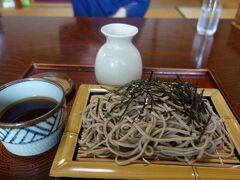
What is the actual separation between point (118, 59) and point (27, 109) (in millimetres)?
288

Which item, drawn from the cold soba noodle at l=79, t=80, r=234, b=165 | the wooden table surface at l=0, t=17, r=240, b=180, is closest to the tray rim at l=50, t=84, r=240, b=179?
the cold soba noodle at l=79, t=80, r=234, b=165

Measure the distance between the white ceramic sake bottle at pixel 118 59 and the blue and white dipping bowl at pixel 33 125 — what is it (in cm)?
18

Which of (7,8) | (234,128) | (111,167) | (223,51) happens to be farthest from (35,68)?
(7,8)

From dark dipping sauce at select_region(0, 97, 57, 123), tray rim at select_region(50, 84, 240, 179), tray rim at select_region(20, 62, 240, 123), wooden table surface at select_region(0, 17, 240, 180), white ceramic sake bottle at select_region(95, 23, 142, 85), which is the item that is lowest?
wooden table surface at select_region(0, 17, 240, 180)

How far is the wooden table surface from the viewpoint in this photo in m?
0.88

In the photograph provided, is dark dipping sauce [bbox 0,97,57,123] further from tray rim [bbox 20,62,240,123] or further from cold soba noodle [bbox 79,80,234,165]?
tray rim [bbox 20,62,240,123]

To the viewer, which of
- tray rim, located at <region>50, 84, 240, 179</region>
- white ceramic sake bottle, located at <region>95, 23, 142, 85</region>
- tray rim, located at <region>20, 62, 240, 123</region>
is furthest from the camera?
tray rim, located at <region>20, 62, 240, 123</region>

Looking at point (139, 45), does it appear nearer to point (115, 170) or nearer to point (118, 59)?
point (118, 59)

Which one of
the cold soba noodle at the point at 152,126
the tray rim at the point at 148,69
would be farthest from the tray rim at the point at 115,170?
the tray rim at the point at 148,69

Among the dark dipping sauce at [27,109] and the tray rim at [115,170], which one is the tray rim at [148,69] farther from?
the tray rim at [115,170]

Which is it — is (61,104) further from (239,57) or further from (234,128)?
(239,57)

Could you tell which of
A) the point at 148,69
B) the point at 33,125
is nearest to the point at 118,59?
the point at 148,69

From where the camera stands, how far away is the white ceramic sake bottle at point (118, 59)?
678mm

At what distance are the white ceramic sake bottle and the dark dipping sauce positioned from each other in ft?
0.64
